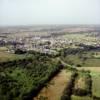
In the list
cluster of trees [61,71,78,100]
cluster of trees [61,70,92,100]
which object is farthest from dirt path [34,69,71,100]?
cluster of trees [61,70,92,100]

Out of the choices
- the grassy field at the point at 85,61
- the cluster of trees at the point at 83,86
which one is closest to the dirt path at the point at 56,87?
the cluster of trees at the point at 83,86

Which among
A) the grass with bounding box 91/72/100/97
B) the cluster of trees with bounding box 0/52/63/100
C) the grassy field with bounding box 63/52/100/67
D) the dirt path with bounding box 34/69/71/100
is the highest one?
the cluster of trees with bounding box 0/52/63/100

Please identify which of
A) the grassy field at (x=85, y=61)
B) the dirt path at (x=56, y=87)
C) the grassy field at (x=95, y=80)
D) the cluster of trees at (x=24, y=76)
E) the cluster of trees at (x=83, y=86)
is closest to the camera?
the cluster of trees at (x=24, y=76)

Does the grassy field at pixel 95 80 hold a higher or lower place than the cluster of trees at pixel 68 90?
lower

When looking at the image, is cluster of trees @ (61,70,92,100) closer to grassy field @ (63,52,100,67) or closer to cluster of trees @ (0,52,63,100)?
cluster of trees @ (0,52,63,100)

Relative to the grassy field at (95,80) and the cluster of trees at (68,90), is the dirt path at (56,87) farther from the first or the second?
the grassy field at (95,80)

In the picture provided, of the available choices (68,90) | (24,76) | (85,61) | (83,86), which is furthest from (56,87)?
(85,61)

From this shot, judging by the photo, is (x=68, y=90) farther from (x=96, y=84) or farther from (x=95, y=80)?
(x=95, y=80)

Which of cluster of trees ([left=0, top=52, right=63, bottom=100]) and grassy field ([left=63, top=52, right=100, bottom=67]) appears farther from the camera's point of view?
grassy field ([left=63, top=52, right=100, bottom=67])
